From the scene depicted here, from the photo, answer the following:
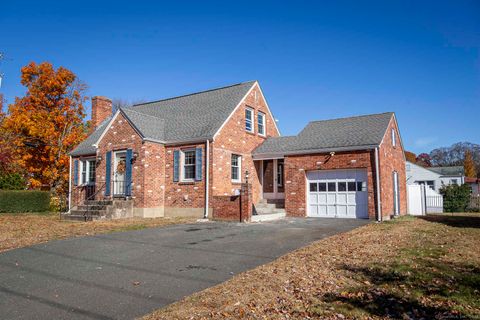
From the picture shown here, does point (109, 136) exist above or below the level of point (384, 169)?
above

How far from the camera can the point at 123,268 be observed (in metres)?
7.33

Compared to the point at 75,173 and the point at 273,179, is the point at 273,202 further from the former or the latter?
the point at 75,173

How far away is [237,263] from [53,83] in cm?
2664

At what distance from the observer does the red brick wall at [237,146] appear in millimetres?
18484

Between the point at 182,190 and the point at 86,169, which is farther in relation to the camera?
the point at 86,169

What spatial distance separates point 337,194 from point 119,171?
474 inches

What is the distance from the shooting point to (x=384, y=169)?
1817 centimetres

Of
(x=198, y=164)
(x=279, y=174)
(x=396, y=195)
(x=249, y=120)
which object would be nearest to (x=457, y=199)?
(x=396, y=195)

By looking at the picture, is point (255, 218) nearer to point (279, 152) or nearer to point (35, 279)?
point (279, 152)

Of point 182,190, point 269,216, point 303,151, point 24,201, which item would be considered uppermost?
point 303,151

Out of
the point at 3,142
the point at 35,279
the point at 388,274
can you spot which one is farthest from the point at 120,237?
the point at 3,142

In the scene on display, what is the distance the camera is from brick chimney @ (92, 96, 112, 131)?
84.8 feet

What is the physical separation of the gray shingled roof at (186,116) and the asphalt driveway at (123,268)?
8065 millimetres

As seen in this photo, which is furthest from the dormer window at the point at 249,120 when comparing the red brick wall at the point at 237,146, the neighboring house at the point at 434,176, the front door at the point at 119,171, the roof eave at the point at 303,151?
the neighboring house at the point at 434,176
